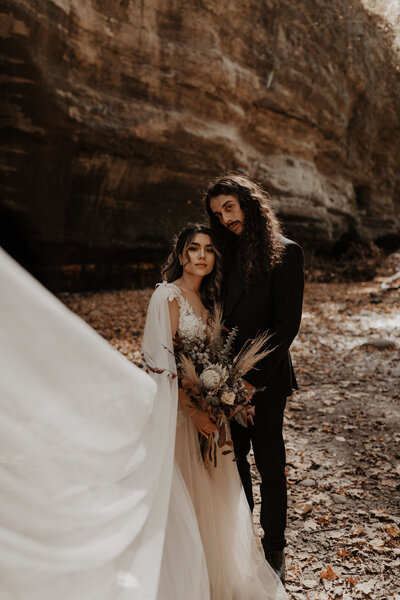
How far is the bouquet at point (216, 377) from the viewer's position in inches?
97.6

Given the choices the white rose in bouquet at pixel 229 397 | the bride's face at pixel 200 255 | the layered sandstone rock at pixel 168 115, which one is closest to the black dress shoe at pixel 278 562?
the white rose in bouquet at pixel 229 397

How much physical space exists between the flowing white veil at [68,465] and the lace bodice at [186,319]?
30.2 inches

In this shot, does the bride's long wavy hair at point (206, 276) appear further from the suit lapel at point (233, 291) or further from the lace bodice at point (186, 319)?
the lace bodice at point (186, 319)

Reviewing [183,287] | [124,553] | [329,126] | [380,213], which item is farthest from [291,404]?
[380,213]

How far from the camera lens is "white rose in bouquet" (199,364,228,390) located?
2.46m

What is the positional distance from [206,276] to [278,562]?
2001mm

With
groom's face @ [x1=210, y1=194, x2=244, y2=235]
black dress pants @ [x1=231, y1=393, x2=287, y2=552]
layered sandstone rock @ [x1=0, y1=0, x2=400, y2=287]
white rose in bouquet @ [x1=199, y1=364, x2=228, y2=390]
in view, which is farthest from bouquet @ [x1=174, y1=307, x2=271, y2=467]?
layered sandstone rock @ [x1=0, y1=0, x2=400, y2=287]

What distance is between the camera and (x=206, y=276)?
3.17 meters

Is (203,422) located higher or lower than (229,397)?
lower

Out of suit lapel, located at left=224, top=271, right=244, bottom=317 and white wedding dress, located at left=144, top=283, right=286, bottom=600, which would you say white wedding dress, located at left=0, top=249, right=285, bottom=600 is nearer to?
white wedding dress, located at left=144, top=283, right=286, bottom=600

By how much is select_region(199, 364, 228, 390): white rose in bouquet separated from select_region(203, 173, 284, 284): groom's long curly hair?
708 millimetres

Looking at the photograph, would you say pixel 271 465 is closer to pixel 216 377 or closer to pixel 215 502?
pixel 215 502

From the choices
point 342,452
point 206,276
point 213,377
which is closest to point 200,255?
point 206,276

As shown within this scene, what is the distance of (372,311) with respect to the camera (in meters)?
10.3
